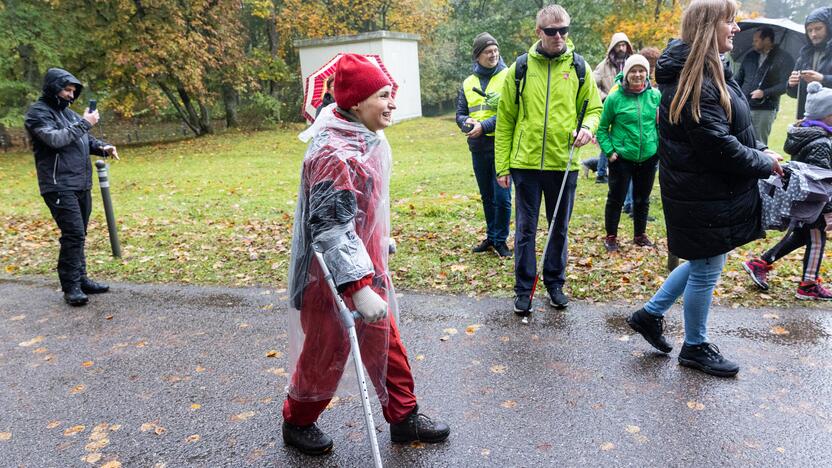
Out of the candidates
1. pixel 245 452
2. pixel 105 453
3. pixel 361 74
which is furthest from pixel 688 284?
pixel 105 453

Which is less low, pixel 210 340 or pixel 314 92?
pixel 314 92

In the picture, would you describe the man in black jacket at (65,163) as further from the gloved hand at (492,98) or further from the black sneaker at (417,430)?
the black sneaker at (417,430)

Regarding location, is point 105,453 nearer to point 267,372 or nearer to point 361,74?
point 267,372

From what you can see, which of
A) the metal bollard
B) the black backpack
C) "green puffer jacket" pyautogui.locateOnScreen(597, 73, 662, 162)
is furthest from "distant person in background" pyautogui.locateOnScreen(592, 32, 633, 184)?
the metal bollard

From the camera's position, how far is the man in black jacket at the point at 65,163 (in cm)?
521

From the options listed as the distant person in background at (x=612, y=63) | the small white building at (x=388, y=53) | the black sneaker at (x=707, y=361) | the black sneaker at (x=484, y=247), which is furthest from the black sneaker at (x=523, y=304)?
the small white building at (x=388, y=53)

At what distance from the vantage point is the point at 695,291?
357cm

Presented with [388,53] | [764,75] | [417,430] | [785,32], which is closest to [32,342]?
[417,430]

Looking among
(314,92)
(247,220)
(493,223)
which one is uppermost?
(314,92)

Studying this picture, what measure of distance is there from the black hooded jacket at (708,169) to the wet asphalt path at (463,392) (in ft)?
2.92

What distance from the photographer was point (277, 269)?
21.0 ft

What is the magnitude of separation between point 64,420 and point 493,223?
413cm

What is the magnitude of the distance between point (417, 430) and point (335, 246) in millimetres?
1204

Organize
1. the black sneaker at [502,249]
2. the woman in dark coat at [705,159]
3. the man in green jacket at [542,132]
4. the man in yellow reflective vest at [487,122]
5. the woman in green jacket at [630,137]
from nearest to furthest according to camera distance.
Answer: the woman in dark coat at [705,159]
the man in green jacket at [542,132]
the man in yellow reflective vest at [487,122]
the woman in green jacket at [630,137]
the black sneaker at [502,249]
